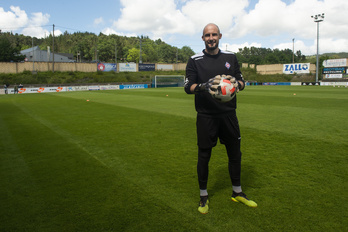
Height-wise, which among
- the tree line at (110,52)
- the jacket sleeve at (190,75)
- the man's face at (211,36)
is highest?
the tree line at (110,52)

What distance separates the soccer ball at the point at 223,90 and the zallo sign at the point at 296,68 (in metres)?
70.6

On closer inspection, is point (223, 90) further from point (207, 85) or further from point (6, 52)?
point (6, 52)

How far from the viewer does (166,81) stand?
51188 millimetres

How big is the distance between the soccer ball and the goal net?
46.6 metres

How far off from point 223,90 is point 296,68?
240ft

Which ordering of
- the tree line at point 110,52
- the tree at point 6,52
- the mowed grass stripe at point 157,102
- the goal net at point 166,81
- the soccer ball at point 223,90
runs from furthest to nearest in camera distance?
the tree line at point 110,52
the tree at point 6,52
the goal net at point 166,81
the mowed grass stripe at point 157,102
the soccer ball at point 223,90

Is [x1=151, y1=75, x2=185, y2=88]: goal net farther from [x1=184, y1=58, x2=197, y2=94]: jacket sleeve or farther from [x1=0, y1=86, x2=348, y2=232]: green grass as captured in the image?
[x1=184, y1=58, x2=197, y2=94]: jacket sleeve

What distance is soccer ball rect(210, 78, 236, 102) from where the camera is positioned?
3004mm

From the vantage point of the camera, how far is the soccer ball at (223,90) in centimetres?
300

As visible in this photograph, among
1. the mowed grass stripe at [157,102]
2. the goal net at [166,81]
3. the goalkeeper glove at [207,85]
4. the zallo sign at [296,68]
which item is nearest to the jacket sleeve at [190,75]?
the goalkeeper glove at [207,85]

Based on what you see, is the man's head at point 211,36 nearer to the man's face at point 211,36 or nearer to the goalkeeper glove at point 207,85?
the man's face at point 211,36

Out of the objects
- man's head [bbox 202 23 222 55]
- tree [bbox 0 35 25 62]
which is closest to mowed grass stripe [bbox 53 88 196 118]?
man's head [bbox 202 23 222 55]

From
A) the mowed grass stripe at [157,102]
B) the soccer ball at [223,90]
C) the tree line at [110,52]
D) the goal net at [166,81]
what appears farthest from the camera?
the tree line at [110,52]

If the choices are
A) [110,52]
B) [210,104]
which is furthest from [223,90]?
[110,52]
